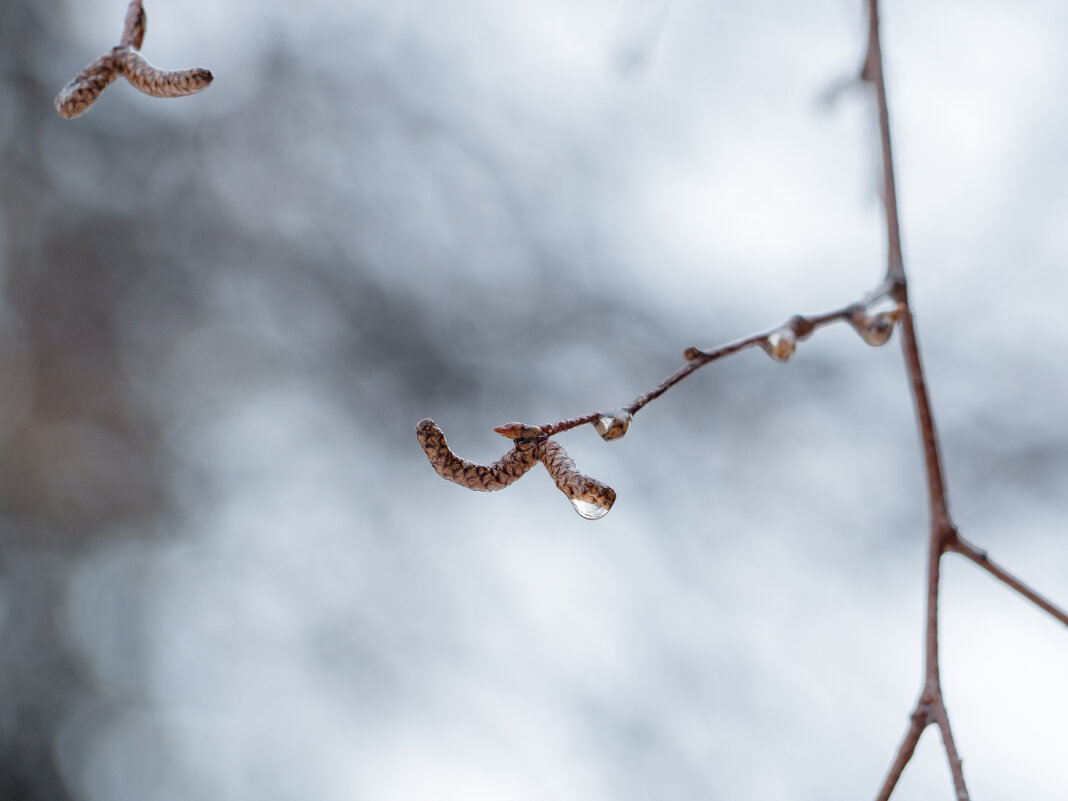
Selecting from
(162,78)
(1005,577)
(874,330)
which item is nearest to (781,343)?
(874,330)

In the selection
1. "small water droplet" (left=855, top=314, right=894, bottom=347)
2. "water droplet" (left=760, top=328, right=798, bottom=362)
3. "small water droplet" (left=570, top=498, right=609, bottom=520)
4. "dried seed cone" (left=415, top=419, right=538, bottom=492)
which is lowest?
"dried seed cone" (left=415, top=419, right=538, bottom=492)

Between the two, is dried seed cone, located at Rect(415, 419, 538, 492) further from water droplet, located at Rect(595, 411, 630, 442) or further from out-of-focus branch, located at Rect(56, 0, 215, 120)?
out-of-focus branch, located at Rect(56, 0, 215, 120)

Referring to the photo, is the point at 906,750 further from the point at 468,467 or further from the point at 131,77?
the point at 131,77

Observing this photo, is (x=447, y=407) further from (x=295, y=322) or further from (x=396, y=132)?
(x=396, y=132)

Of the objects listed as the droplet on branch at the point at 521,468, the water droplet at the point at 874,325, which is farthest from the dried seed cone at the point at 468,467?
the water droplet at the point at 874,325

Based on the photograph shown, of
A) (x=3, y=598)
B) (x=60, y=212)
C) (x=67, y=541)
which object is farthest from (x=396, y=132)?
(x=3, y=598)

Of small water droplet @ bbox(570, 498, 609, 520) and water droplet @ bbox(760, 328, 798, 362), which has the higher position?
water droplet @ bbox(760, 328, 798, 362)

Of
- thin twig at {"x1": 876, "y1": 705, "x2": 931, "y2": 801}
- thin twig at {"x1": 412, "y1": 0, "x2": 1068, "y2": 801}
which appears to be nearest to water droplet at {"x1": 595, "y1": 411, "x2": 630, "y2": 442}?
thin twig at {"x1": 412, "y1": 0, "x2": 1068, "y2": 801}
